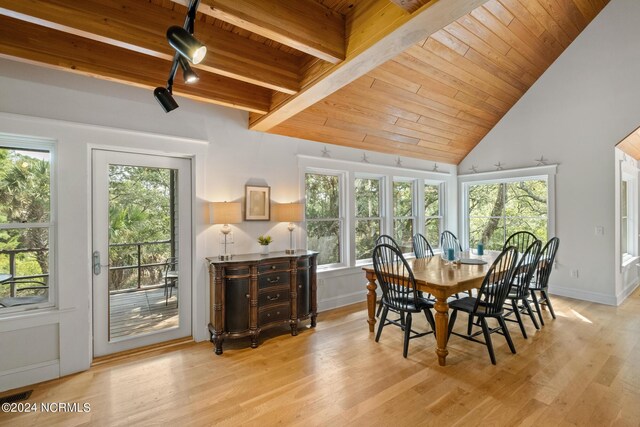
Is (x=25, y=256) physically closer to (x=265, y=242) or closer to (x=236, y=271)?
(x=236, y=271)

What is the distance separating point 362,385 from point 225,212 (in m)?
2.04

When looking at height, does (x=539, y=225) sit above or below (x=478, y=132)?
below

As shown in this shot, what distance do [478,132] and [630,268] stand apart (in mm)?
3333

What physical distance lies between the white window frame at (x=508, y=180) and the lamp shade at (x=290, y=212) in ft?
12.9

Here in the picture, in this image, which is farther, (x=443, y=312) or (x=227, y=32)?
(x=443, y=312)

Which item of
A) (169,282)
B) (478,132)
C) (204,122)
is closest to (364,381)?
(169,282)

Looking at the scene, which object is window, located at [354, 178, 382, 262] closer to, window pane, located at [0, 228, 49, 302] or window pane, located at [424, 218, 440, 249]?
window pane, located at [424, 218, 440, 249]

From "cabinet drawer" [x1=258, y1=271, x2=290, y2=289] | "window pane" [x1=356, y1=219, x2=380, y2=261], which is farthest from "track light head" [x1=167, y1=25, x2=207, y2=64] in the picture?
"window pane" [x1=356, y1=219, x2=380, y2=261]

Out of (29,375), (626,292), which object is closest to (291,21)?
(29,375)

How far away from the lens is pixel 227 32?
2.44 m

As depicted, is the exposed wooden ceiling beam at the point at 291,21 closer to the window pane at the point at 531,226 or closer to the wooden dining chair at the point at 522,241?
the wooden dining chair at the point at 522,241

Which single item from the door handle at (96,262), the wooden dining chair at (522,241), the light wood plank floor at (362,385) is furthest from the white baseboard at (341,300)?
the door handle at (96,262)

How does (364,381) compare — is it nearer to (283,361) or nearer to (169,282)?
(283,361)

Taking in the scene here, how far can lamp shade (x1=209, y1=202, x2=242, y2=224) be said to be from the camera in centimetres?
313
